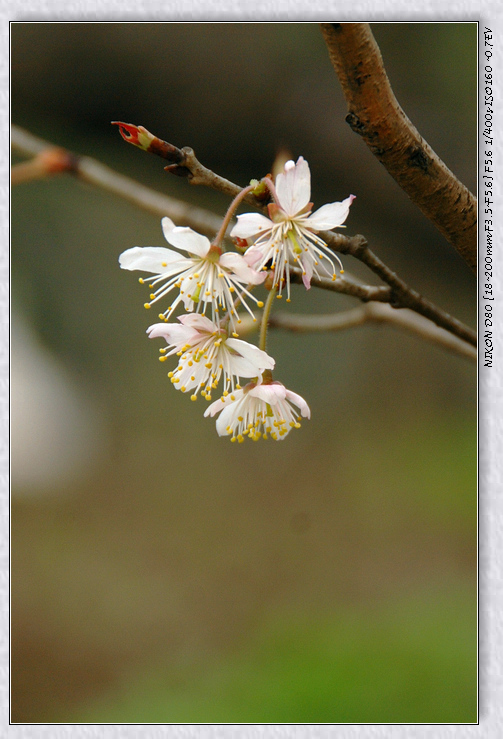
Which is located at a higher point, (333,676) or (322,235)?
(322,235)

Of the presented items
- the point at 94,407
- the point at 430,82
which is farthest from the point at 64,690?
the point at 430,82

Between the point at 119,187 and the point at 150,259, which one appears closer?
the point at 150,259

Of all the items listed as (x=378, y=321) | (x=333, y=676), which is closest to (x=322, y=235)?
(x=378, y=321)

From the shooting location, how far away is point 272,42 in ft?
6.79

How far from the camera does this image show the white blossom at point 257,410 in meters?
0.63

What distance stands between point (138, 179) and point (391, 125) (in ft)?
7.84

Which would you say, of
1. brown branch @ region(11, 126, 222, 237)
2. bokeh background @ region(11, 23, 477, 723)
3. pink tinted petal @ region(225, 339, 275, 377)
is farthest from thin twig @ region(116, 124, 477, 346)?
bokeh background @ region(11, 23, 477, 723)

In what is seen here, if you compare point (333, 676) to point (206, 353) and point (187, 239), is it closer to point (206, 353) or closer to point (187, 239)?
point (206, 353)

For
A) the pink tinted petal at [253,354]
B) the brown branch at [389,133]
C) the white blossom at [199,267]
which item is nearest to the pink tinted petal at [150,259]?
the white blossom at [199,267]

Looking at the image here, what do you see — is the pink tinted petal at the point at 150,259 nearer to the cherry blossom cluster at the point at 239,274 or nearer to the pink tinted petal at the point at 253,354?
the cherry blossom cluster at the point at 239,274

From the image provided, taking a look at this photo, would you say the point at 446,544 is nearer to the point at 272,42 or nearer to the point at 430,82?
the point at 430,82

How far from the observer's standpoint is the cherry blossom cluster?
Answer: 57cm

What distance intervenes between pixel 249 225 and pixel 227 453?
8.27ft

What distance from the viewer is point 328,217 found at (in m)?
0.57
